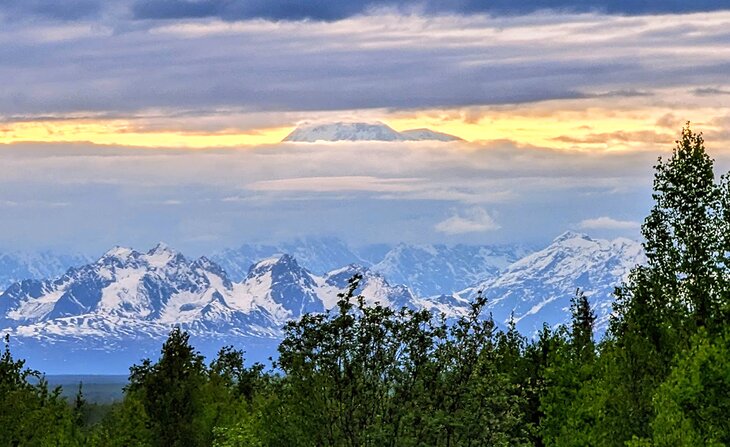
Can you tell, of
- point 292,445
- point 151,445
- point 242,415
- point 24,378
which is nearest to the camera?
point 292,445

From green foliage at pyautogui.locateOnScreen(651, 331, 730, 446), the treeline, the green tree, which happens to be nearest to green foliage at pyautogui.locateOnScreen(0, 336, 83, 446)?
the treeline

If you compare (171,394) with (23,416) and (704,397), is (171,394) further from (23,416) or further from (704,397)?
(704,397)

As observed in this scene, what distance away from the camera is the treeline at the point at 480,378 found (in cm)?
5562

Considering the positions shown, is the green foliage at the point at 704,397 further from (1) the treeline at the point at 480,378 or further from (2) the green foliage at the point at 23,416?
(2) the green foliage at the point at 23,416

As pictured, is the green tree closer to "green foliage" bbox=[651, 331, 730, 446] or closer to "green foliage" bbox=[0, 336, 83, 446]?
"green foliage" bbox=[0, 336, 83, 446]

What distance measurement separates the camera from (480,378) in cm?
5566

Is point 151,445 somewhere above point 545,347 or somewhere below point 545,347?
below

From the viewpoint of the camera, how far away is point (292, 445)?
75.6 m

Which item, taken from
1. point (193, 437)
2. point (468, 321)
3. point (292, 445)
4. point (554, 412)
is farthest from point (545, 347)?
point (468, 321)

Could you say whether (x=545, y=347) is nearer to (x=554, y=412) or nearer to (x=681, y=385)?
(x=554, y=412)

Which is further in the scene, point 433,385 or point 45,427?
point 45,427

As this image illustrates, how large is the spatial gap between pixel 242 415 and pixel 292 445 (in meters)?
47.6

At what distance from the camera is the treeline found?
5562 centimetres

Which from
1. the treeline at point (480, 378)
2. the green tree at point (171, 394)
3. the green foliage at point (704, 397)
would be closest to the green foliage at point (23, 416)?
the treeline at point (480, 378)
